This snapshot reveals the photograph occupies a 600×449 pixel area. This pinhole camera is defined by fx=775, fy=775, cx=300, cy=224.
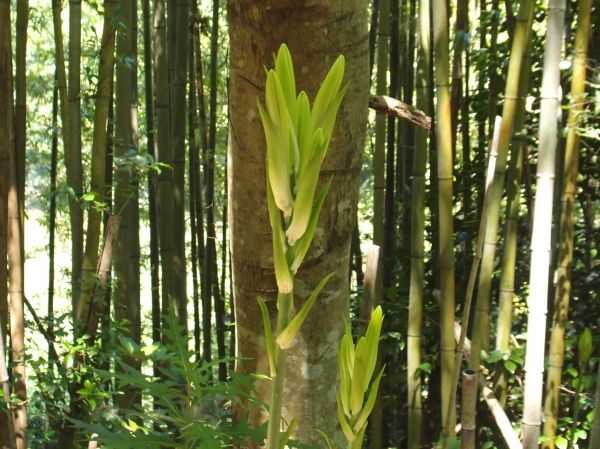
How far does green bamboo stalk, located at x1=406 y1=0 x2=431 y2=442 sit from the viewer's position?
2.72 m

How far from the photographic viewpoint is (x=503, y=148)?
7.65 ft

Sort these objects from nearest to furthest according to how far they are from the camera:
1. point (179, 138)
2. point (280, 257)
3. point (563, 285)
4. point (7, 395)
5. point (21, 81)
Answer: point (280, 257), point (7, 395), point (21, 81), point (563, 285), point (179, 138)

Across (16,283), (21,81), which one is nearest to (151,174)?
(21,81)

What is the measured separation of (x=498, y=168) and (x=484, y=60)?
3.38 feet

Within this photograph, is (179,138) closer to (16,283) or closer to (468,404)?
(16,283)

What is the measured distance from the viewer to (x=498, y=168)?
2.46m

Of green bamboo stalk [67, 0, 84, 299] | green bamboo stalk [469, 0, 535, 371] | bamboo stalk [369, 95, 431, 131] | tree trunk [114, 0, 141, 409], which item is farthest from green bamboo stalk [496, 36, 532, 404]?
bamboo stalk [369, 95, 431, 131]

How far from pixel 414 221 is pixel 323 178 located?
76.9 inches

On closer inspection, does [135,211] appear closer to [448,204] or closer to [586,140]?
[448,204]

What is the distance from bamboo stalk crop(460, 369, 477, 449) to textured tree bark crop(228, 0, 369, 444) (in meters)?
0.16

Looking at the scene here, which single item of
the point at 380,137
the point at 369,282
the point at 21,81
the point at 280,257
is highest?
the point at 21,81

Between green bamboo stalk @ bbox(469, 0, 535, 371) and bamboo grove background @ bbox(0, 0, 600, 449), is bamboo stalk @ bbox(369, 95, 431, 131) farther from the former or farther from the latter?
green bamboo stalk @ bbox(469, 0, 535, 371)

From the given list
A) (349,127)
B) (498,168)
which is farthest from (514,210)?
(349,127)

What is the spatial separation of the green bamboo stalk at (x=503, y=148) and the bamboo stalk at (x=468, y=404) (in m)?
1.07
